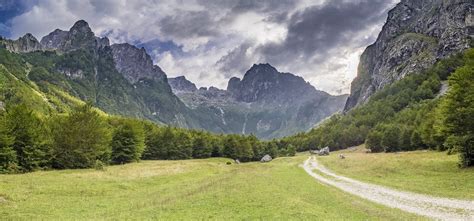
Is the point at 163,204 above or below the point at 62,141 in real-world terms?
below

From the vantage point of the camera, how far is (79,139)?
82188mm

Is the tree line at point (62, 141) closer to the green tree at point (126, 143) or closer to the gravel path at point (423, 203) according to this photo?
the green tree at point (126, 143)

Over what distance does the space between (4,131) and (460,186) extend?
7282cm

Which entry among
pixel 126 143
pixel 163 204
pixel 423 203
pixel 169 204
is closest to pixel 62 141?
pixel 126 143

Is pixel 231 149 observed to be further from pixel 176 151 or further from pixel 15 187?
pixel 15 187

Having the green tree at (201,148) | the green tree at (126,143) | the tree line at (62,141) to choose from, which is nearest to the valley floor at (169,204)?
the tree line at (62,141)

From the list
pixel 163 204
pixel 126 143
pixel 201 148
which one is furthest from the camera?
pixel 201 148

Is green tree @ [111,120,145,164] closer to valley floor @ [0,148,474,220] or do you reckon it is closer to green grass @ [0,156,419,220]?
valley floor @ [0,148,474,220]

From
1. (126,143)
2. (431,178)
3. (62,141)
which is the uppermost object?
(126,143)

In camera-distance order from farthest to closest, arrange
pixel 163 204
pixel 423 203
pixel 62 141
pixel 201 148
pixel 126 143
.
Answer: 1. pixel 201 148
2. pixel 126 143
3. pixel 62 141
4. pixel 163 204
5. pixel 423 203

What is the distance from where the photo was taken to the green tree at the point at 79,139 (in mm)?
80500

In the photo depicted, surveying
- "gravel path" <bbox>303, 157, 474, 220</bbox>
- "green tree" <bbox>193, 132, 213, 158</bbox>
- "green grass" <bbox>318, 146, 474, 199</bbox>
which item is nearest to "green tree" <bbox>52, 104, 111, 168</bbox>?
"green grass" <bbox>318, 146, 474, 199</bbox>

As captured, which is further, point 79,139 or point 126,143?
point 126,143

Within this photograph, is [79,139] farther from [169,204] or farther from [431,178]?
[431,178]
